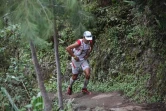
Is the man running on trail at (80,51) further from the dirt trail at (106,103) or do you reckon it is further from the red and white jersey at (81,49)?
the dirt trail at (106,103)

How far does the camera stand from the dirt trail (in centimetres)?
703

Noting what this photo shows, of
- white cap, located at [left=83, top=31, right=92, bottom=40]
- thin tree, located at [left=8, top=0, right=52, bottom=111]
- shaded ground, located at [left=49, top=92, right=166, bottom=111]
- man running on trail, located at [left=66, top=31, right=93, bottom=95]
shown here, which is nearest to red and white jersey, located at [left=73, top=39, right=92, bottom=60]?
man running on trail, located at [left=66, top=31, right=93, bottom=95]

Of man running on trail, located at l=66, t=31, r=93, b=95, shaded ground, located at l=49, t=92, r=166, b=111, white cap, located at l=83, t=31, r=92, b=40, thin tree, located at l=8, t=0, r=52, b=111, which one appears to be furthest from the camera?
man running on trail, located at l=66, t=31, r=93, b=95

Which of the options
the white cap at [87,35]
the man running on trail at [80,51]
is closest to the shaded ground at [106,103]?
the man running on trail at [80,51]

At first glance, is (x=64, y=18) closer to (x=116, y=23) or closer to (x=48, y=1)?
(x=48, y=1)

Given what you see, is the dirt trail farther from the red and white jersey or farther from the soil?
→ the red and white jersey

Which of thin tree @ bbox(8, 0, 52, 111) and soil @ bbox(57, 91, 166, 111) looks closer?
thin tree @ bbox(8, 0, 52, 111)

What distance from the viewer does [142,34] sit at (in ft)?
29.1

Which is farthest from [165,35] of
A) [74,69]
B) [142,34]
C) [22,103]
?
[22,103]

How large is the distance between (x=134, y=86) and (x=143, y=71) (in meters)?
0.52

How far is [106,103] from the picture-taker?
7758 millimetres

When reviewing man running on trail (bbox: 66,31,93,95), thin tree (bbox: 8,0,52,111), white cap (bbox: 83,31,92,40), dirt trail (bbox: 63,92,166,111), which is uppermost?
thin tree (bbox: 8,0,52,111)

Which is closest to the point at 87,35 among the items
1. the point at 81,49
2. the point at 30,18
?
the point at 81,49

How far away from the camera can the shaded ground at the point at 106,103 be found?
277 inches
